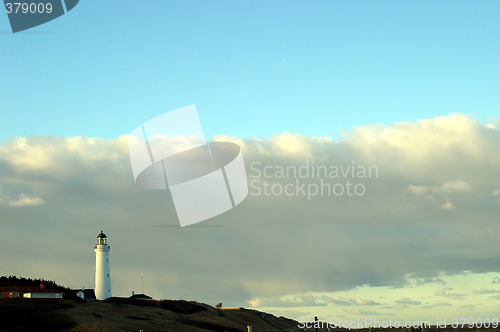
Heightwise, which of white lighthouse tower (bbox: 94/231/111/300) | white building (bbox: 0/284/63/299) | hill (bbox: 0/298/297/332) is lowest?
hill (bbox: 0/298/297/332)

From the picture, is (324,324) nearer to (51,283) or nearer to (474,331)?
(474,331)

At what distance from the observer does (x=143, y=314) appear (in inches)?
3900

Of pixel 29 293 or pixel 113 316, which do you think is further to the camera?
pixel 29 293

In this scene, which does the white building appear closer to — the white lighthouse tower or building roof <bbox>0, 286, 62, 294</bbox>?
building roof <bbox>0, 286, 62, 294</bbox>

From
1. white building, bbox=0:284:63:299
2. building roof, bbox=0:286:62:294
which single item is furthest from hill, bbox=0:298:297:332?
building roof, bbox=0:286:62:294

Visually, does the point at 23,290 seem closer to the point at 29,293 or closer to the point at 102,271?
the point at 29,293

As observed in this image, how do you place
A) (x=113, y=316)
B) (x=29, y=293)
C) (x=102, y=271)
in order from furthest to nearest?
1. (x=102, y=271)
2. (x=29, y=293)
3. (x=113, y=316)

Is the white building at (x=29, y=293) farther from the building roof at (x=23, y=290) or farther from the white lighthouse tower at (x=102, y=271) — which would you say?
the white lighthouse tower at (x=102, y=271)

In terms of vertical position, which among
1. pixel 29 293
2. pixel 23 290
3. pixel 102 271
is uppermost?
pixel 102 271

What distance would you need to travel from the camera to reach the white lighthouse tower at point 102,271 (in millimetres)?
122188

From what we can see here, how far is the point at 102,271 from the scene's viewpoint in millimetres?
123062

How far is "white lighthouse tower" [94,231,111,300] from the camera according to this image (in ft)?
401

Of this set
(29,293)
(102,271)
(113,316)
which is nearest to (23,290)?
(29,293)

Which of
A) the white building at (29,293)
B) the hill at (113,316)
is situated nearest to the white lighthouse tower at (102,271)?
the hill at (113,316)
